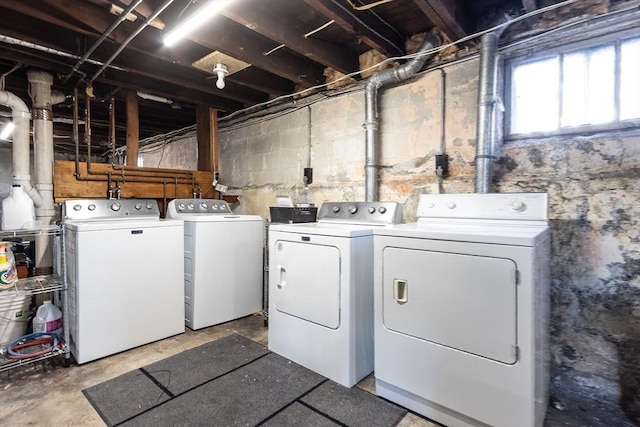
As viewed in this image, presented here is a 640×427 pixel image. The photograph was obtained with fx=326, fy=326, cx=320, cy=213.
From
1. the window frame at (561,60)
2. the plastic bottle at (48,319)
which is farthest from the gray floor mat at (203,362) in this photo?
the window frame at (561,60)

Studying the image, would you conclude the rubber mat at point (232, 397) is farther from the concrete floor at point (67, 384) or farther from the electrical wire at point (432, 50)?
the electrical wire at point (432, 50)

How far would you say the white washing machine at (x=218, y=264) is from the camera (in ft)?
9.22

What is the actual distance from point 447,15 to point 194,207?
265cm

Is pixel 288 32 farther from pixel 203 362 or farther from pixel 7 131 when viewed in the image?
pixel 7 131

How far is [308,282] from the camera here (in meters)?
2.14

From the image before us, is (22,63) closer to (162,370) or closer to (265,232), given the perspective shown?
(265,232)

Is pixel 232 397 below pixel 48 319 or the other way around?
below

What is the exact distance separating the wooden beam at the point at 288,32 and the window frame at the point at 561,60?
128 cm

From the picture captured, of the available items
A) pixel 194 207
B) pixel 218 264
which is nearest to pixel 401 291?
pixel 218 264

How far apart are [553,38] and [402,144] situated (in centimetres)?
114

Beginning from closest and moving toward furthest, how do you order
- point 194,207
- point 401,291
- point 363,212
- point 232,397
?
point 401,291 < point 232,397 < point 363,212 < point 194,207

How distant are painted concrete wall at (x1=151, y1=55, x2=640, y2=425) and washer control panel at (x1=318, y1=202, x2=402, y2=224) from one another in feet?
1.06

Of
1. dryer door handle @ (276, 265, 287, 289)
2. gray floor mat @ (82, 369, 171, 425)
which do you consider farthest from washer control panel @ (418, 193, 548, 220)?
gray floor mat @ (82, 369, 171, 425)

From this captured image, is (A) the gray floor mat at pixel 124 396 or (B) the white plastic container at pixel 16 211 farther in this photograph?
(B) the white plastic container at pixel 16 211
